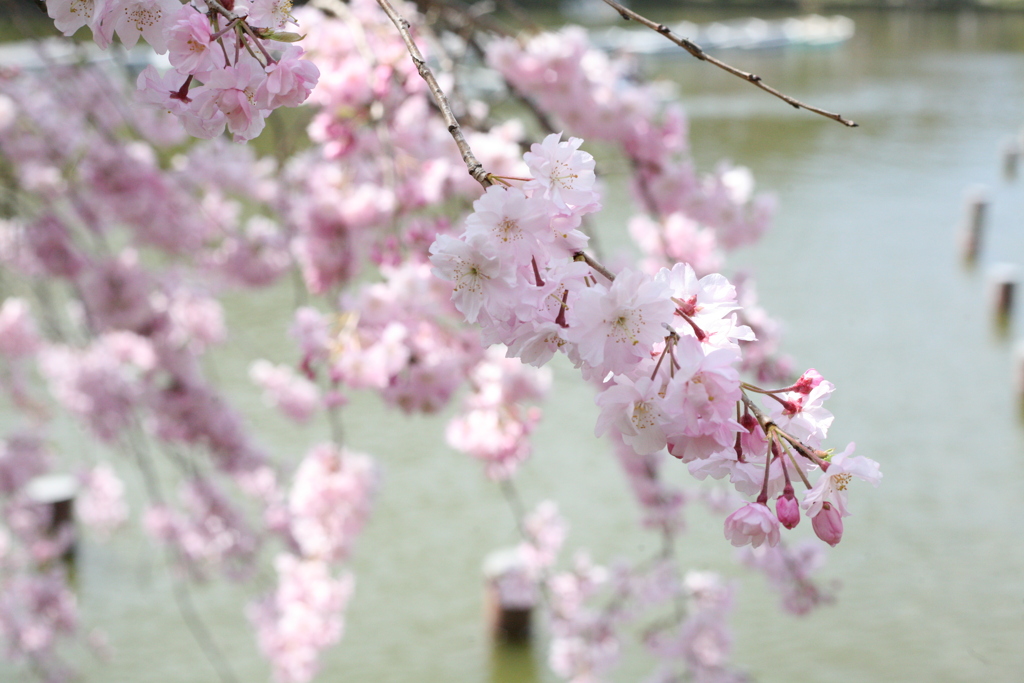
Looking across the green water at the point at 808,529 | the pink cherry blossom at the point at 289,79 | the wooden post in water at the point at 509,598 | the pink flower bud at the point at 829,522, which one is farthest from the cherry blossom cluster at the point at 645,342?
the wooden post in water at the point at 509,598

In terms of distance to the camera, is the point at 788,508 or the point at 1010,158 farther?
the point at 1010,158

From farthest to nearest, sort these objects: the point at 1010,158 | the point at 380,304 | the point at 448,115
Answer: the point at 1010,158 → the point at 380,304 → the point at 448,115

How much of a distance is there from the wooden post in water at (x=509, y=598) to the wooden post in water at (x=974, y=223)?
475cm

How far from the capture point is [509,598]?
3029 millimetres

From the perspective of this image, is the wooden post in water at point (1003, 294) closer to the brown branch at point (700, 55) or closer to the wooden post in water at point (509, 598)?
the wooden post in water at point (509, 598)

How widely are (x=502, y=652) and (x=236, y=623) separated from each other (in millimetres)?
864

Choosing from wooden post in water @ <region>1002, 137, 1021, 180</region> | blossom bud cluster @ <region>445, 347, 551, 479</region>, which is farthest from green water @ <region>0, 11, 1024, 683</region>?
wooden post in water @ <region>1002, 137, 1021, 180</region>

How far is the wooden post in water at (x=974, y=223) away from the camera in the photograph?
254 inches

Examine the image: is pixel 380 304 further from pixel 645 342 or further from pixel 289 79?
pixel 645 342

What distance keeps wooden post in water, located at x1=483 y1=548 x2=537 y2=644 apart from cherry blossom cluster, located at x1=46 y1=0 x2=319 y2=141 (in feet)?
8.12


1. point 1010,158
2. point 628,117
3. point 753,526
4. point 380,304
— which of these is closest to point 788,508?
point 753,526

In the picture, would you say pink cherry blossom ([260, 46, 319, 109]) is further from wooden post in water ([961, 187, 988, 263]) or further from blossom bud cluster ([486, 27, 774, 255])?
wooden post in water ([961, 187, 988, 263])

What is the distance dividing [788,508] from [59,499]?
3.26 metres

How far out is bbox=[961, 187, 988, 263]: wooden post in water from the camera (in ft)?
21.2
